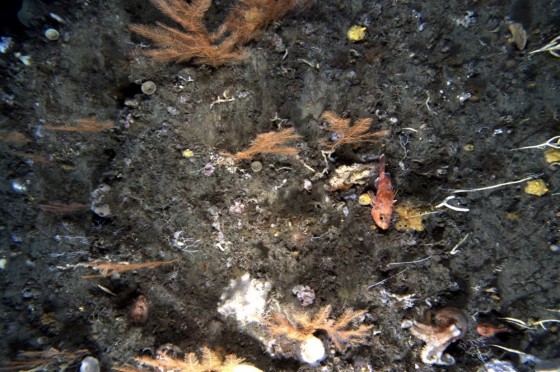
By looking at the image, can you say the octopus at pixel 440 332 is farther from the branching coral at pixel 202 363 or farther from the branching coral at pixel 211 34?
the branching coral at pixel 211 34

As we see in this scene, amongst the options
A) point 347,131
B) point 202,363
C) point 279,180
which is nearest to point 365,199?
point 347,131

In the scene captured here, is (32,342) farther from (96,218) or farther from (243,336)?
(243,336)

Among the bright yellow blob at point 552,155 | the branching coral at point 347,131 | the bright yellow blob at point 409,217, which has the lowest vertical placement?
the bright yellow blob at point 409,217

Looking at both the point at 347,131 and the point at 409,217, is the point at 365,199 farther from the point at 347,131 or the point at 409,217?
the point at 347,131

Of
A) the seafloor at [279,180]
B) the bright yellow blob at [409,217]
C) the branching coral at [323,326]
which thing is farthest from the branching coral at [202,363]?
the bright yellow blob at [409,217]

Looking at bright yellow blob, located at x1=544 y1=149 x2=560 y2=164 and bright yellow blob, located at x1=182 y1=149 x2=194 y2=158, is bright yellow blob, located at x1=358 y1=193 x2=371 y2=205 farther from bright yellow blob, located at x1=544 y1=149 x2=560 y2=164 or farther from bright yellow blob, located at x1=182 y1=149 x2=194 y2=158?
bright yellow blob, located at x1=182 y1=149 x2=194 y2=158

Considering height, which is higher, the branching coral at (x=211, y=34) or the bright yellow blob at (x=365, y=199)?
the branching coral at (x=211, y=34)
